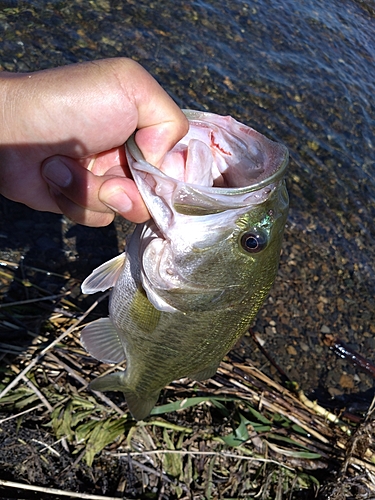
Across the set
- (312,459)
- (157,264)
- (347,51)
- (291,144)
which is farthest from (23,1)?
(312,459)

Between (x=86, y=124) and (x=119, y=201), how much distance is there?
429 mm

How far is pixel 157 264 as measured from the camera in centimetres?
247

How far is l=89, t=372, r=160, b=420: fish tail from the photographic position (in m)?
3.10

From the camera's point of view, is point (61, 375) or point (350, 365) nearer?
point (61, 375)

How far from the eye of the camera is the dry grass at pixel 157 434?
11.3ft

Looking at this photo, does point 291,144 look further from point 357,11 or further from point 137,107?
point 357,11

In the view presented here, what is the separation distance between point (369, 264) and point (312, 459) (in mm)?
3237

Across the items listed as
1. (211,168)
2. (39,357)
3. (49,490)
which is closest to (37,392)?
(39,357)

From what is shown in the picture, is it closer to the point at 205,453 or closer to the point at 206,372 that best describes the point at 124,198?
the point at 206,372

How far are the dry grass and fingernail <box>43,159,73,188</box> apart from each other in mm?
1556

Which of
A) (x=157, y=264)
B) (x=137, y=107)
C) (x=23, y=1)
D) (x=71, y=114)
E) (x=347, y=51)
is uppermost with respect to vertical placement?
(x=137, y=107)

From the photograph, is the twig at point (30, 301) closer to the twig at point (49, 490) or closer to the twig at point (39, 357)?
the twig at point (39, 357)

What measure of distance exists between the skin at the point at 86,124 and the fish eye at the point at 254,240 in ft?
1.79

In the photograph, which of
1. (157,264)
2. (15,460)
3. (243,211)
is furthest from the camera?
(15,460)
